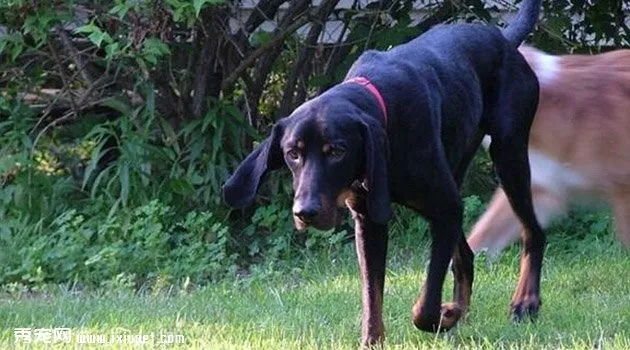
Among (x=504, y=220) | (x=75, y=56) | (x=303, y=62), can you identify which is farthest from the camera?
(x=303, y=62)

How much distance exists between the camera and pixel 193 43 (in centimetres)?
834

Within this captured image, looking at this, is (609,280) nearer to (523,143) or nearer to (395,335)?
(523,143)

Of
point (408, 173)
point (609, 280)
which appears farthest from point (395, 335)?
point (609, 280)

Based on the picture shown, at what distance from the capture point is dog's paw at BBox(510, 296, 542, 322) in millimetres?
5660

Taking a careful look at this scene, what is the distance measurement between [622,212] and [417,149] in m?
2.31

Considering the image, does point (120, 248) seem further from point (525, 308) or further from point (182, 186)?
point (525, 308)

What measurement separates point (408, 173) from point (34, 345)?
5.08ft

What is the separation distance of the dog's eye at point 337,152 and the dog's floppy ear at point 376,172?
0.32ft

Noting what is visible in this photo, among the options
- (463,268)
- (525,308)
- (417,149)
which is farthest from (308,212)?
(525,308)

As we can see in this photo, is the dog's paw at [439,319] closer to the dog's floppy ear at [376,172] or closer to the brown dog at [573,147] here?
the dog's floppy ear at [376,172]

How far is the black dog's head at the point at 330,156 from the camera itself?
4.43 metres

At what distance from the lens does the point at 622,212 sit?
22.4ft

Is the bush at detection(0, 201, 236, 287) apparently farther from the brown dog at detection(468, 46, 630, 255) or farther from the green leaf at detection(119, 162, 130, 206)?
the brown dog at detection(468, 46, 630, 255)

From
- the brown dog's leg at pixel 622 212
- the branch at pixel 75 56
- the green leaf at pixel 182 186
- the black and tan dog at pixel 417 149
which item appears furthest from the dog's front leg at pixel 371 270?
the branch at pixel 75 56
